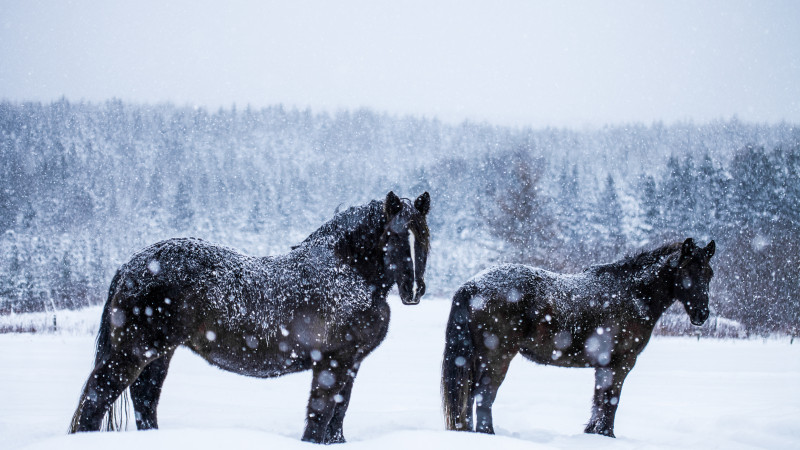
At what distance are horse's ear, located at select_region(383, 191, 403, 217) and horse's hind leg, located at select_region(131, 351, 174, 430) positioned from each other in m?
2.04

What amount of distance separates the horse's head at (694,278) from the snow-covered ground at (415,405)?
52.4 inches

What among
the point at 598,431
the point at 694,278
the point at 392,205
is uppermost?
the point at 392,205

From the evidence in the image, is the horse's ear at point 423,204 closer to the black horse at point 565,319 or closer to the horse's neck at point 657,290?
the black horse at point 565,319

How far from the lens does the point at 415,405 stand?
287 inches

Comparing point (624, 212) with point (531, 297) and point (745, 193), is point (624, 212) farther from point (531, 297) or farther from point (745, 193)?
point (531, 297)

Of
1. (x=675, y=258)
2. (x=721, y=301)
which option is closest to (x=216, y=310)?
(x=675, y=258)

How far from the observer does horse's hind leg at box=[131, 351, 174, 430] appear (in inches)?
163

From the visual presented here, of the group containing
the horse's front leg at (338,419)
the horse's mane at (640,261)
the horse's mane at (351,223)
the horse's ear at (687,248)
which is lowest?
the horse's front leg at (338,419)

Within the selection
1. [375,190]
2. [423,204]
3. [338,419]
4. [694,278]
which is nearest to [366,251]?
[423,204]

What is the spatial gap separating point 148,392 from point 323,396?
58.4 inches

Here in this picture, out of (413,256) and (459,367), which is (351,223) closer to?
(413,256)

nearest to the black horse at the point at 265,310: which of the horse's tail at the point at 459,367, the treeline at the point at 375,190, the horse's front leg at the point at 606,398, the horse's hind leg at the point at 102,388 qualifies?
the horse's hind leg at the point at 102,388

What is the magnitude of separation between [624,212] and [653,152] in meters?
51.0

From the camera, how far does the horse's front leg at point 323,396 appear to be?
381 centimetres
